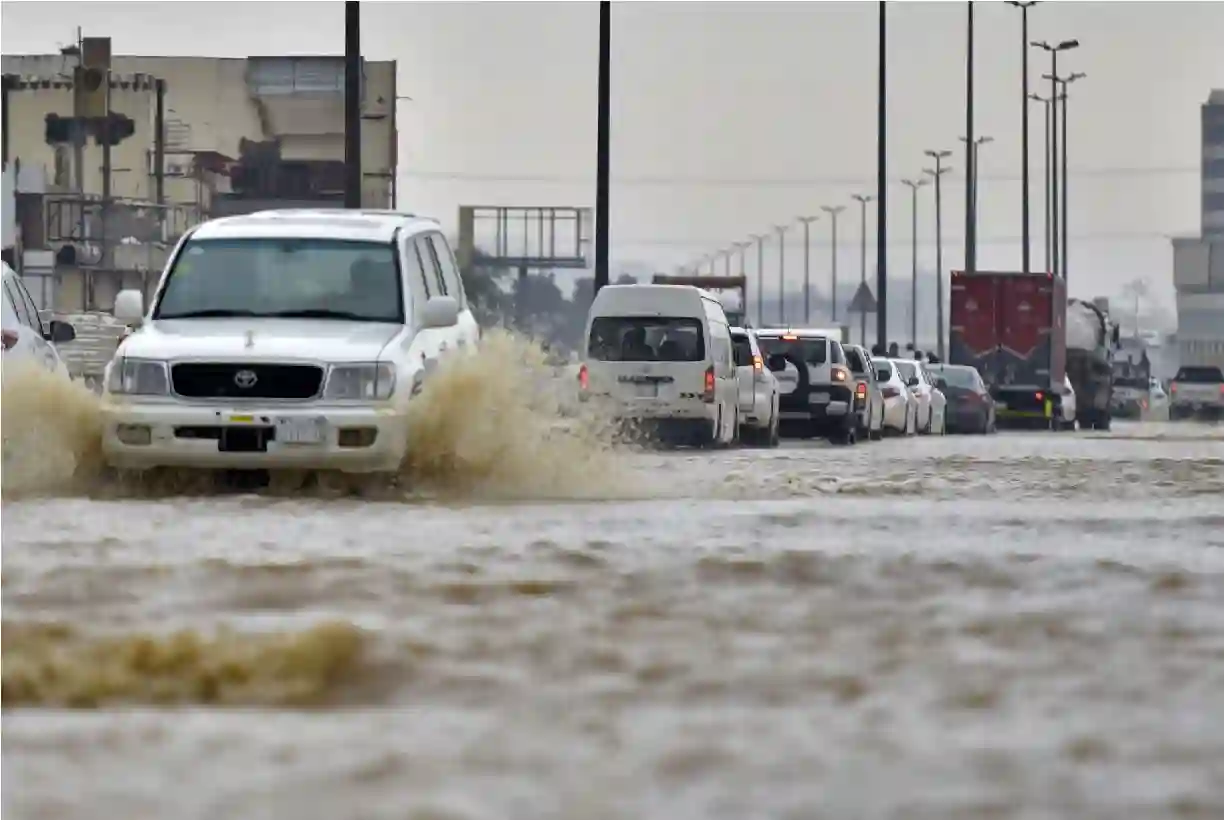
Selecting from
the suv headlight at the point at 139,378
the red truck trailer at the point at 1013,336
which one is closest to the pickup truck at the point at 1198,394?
the red truck trailer at the point at 1013,336

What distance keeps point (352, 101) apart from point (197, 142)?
66.1 metres

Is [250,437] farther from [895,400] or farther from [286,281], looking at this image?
[895,400]

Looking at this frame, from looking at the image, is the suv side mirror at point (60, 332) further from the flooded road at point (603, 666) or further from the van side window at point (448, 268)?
the flooded road at point (603, 666)

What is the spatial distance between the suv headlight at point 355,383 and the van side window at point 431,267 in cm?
210

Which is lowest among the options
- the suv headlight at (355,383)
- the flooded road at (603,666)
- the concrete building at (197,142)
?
the flooded road at (603,666)

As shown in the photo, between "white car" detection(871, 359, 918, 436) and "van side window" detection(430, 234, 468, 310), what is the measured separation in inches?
895

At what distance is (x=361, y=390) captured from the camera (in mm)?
17531

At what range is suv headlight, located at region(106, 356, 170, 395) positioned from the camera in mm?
17609

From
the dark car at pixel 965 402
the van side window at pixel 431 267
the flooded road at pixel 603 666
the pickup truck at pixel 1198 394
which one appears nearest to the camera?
the flooded road at pixel 603 666

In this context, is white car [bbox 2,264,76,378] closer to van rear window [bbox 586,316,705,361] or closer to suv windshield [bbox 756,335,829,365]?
van rear window [bbox 586,316,705,361]

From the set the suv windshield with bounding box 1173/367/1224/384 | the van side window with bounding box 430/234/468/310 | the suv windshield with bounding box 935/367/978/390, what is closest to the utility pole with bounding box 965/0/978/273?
the suv windshield with bounding box 1173/367/1224/384

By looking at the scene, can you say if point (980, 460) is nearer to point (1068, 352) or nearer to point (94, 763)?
point (94, 763)

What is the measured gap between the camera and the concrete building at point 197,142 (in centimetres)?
8481

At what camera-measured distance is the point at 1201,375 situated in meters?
83.1
